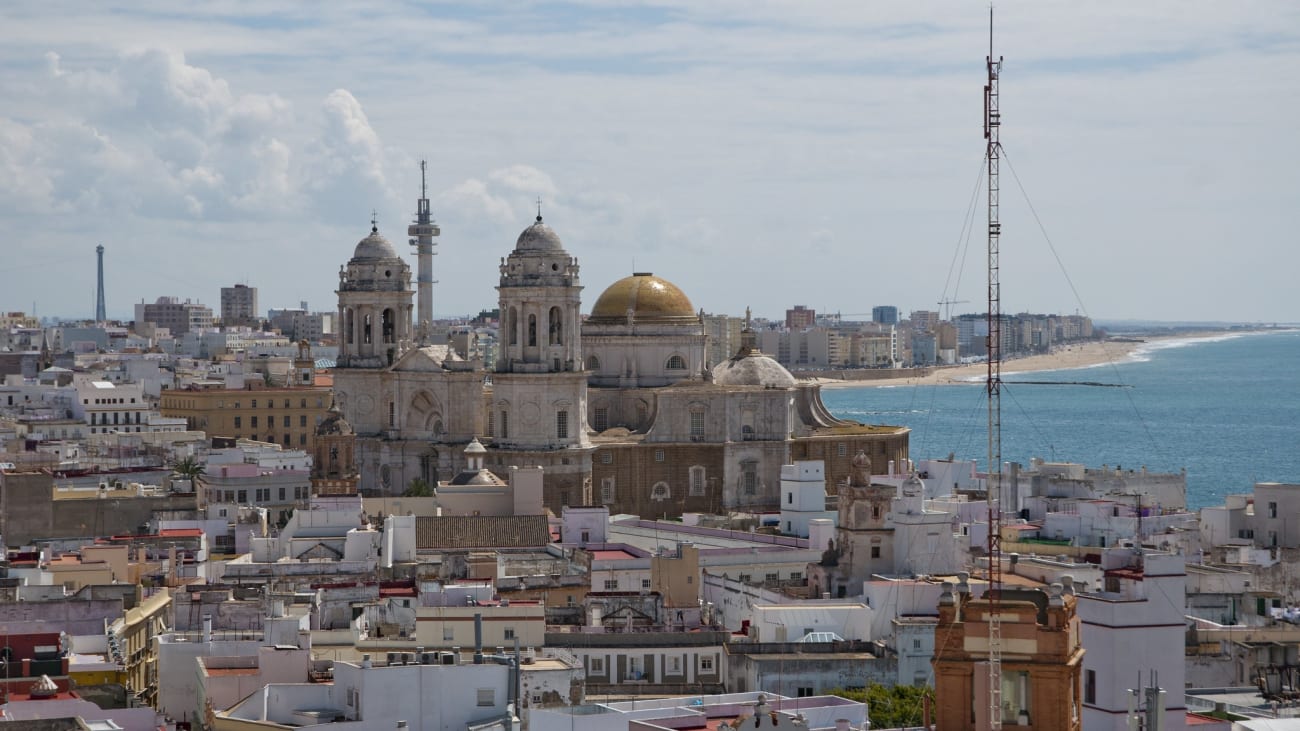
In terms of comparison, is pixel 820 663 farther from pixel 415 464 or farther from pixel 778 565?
pixel 415 464

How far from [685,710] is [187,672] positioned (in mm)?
9282

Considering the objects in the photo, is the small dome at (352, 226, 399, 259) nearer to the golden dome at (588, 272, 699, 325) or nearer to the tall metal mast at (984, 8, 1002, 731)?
the golden dome at (588, 272, 699, 325)

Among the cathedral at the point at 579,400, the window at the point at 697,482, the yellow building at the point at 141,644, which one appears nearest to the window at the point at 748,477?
the cathedral at the point at 579,400

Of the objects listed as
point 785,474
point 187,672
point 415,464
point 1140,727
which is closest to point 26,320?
point 415,464

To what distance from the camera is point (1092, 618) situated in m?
25.5

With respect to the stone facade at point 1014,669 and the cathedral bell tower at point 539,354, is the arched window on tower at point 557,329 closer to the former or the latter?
the cathedral bell tower at point 539,354

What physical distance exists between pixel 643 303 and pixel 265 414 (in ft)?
65.8

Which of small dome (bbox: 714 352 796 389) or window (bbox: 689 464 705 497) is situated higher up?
small dome (bbox: 714 352 796 389)

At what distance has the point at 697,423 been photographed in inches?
2549

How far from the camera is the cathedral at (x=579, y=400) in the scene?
6281cm

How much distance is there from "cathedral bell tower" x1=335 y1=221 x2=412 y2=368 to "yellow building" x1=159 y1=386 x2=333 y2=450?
41.3ft

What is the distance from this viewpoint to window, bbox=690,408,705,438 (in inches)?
2544

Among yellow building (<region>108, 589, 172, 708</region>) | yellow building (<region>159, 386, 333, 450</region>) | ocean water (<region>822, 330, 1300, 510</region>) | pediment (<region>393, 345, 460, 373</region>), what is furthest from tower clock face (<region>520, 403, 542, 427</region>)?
yellow building (<region>108, 589, 172, 708</region>)

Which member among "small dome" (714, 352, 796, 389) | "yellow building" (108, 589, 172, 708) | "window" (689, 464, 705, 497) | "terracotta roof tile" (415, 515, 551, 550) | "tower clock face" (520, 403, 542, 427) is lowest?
"yellow building" (108, 589, 172, 708)
